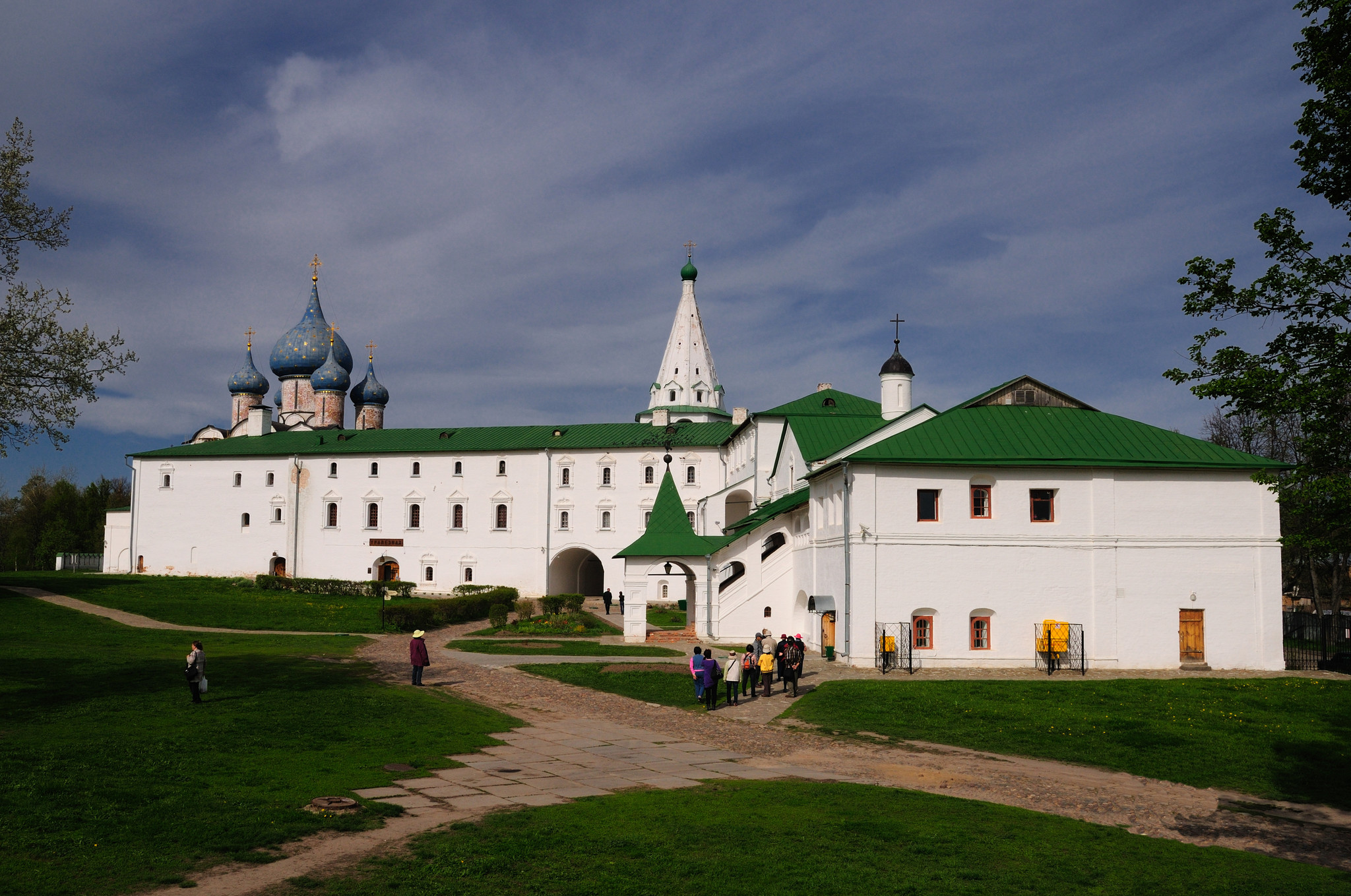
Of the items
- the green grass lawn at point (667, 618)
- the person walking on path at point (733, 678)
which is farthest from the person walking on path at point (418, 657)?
the green grass lawn at point (667, 618)

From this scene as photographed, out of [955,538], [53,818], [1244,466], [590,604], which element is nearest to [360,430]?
[590,604]

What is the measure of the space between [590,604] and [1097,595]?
96.3ft

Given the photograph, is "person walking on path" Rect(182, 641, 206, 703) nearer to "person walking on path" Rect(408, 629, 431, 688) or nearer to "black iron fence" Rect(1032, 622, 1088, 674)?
"person walking on path" Rect(408, 629, 431, 688)

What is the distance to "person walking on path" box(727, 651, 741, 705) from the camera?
62.7 feet

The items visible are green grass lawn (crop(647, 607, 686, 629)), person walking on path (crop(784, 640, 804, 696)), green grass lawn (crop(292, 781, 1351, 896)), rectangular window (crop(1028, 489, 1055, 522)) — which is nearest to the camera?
green grass lawn (crop(292, 781, 1351, 896))

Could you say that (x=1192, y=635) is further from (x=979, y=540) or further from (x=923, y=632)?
(x=923, y=632)

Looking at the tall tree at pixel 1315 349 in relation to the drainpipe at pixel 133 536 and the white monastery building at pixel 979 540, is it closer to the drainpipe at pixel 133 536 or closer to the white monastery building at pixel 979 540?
the white monastery building at pixel 979 540

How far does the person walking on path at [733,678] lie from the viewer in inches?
752

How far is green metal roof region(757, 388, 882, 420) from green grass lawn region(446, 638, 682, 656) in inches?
577

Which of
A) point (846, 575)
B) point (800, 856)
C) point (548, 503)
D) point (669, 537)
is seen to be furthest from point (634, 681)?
point (548, 503)

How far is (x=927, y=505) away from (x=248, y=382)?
5782cm

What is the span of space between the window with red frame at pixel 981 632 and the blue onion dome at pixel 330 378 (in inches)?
2032

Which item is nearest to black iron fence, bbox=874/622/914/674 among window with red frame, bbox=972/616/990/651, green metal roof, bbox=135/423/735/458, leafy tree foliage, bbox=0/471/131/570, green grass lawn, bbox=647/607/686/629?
window with red frame, bbox=972/616/990/651

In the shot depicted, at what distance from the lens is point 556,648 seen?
29.1 meters
